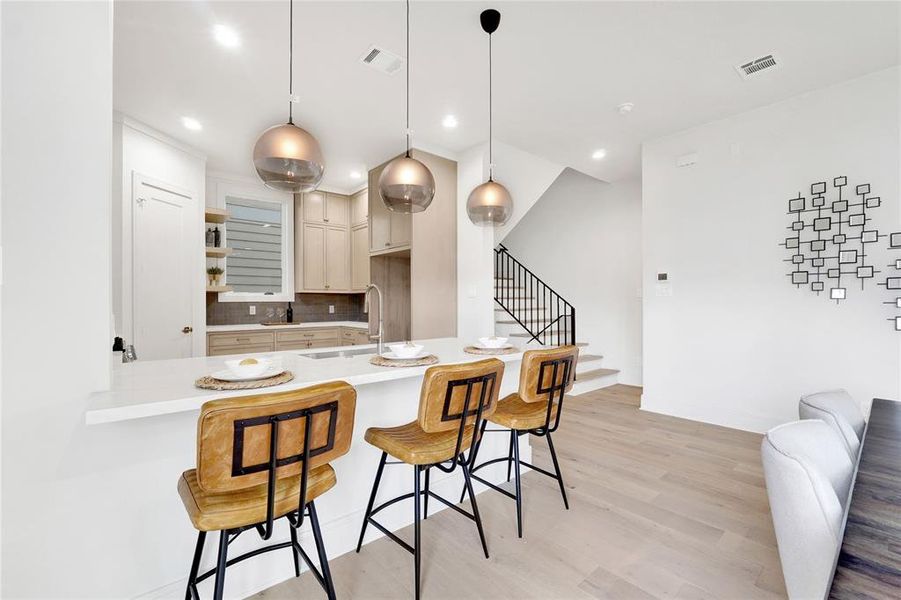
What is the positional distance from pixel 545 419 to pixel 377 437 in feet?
2.96

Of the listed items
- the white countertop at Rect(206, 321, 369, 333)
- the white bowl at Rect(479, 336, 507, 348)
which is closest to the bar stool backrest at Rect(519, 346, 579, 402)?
the white bowl at Rect(479, 336, 507, 348)

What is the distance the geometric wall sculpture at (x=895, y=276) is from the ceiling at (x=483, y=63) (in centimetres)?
128

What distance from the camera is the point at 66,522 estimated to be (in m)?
1.30

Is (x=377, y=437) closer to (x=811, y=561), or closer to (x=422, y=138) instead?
(x=811, y=561)

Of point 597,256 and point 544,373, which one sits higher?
point 597,256

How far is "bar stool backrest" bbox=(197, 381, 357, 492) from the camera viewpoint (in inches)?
42.0

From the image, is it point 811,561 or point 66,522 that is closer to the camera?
point 811,561

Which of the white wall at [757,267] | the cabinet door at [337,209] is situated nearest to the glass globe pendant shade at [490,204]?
the white wall at [757,267]

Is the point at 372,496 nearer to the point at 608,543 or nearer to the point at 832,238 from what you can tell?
the point at 608,543

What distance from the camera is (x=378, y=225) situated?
4.77 m

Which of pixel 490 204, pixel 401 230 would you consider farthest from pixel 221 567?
pixel 401 230

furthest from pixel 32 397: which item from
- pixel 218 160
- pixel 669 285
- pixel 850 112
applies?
pixel 850 112

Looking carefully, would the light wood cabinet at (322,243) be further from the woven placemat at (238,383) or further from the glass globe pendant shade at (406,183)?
the woven placemat at (238,383)

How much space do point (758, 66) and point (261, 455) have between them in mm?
3898
